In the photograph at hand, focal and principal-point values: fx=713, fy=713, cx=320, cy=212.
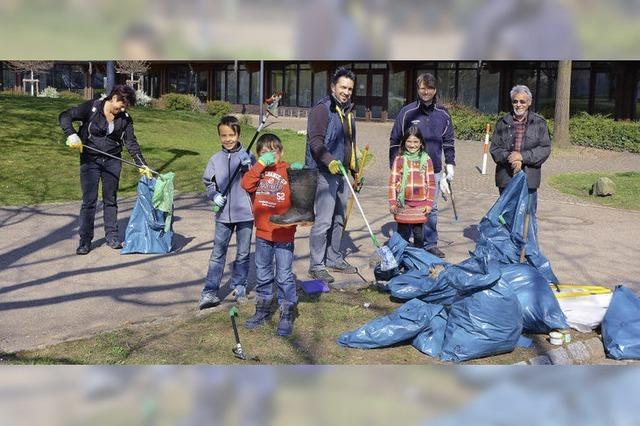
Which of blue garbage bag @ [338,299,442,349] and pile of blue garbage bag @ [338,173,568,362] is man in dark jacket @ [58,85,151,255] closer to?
pile of blue garbage bag @ [338,173,568,362]

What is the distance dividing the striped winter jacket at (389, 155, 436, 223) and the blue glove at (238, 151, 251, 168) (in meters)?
1.52

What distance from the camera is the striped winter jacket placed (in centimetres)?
602

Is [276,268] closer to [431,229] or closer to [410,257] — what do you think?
[410,257]

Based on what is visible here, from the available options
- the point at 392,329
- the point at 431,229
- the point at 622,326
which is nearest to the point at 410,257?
the point at 392,329

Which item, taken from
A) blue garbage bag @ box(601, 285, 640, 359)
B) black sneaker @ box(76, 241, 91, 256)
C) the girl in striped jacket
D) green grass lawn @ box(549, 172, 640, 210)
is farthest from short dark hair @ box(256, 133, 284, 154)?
green grass lawn @ box(549, 172, 640, 210)

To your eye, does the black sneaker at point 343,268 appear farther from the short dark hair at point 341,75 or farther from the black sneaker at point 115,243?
the black sneaker at point 115,243

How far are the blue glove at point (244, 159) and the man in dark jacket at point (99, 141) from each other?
1.74m

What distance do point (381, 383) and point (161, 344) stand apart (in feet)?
11.2

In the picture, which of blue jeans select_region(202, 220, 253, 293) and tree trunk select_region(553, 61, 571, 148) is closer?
blue jeans select_region(202, 220, 253, 293)

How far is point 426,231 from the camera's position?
6.97 metres

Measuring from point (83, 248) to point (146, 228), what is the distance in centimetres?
63

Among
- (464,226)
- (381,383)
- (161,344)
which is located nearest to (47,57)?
(381,383)

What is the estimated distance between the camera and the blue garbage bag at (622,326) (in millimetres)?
4207
